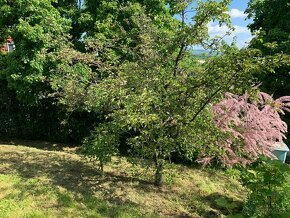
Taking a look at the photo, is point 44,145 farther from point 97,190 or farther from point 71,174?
point 97,190

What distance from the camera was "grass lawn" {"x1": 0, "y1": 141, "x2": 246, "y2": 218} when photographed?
493cm

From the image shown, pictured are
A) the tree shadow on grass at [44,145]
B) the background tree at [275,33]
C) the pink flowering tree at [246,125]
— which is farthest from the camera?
the background tree at [275,33]

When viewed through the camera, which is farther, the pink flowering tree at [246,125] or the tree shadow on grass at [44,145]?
the tree shadow on grass at [44,145]

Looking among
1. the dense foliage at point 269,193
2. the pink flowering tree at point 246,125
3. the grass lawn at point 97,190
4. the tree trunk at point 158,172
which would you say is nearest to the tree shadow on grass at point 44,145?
the grass lawn at point 97,190

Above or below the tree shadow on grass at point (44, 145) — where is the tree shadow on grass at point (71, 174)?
below

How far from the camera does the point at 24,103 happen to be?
9.34 meters

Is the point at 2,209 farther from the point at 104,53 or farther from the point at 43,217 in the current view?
the point at 104,53

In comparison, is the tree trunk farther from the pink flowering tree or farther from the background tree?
the background tree

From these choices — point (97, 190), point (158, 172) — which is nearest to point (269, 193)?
point (158, 172)

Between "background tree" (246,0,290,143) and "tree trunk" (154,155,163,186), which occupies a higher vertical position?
"background tree" (246,0,290,143)

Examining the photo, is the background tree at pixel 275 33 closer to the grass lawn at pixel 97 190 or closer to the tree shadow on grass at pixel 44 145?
the grass lawn at pixel 97 190

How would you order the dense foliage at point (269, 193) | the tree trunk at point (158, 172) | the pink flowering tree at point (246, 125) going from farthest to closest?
1. the pink flowering tree at point (246, 125)
2. the tree trunk at point (158, 172)
3. the dense foliage at point (269, 193)

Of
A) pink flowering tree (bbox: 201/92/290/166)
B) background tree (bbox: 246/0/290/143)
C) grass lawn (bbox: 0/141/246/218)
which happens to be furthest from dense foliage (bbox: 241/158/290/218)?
background tree (bbox: 246/0/290/143)

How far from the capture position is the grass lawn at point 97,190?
16.2 ft
